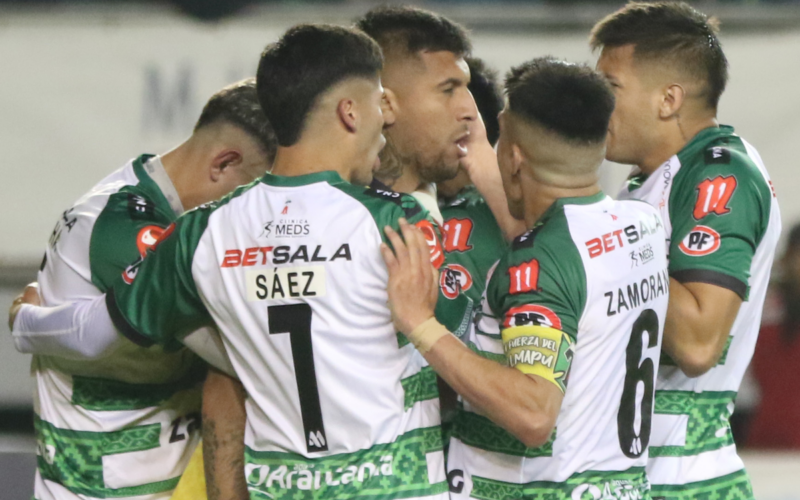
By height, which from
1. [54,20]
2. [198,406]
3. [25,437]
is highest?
[54,20]

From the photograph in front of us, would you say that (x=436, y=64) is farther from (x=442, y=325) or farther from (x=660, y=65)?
(x=442, y=325)

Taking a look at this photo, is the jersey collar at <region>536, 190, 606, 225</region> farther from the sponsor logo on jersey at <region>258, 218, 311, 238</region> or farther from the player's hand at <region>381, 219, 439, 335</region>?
the sponsor logo on jersey at <region>258, 218, 311, 238</region>

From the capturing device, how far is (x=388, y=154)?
3.31m

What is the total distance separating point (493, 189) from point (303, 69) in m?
0.85

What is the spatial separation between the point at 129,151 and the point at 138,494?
11.1ft

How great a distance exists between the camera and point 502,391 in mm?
2303

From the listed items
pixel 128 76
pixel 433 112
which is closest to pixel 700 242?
pixel 433 112

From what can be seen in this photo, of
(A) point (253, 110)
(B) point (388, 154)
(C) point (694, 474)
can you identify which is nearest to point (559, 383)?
(C) point (694, 474)

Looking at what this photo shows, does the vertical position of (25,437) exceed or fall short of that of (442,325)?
it falls short

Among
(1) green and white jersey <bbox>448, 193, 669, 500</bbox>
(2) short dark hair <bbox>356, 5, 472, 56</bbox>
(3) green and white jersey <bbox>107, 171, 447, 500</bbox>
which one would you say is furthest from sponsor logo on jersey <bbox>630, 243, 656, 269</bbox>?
(2) short dark hair <bbox>356, 5, 472, 56</bbox>

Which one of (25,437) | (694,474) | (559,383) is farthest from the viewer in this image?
(25,437)

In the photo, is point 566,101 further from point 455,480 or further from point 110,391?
point 110,391

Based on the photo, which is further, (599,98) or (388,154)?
(388,154)

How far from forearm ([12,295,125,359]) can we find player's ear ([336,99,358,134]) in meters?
0.83
